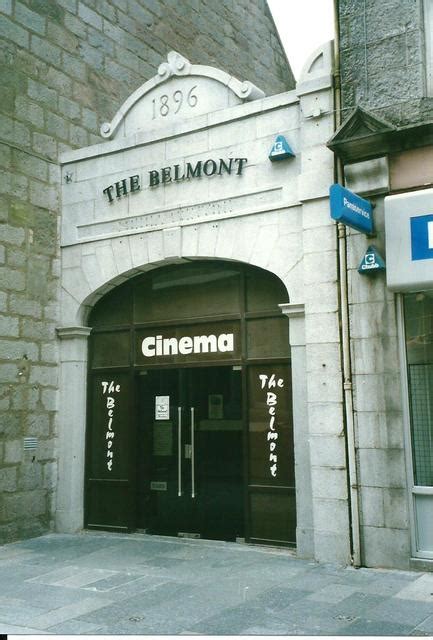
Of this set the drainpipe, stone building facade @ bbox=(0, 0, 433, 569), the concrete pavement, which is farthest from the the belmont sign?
the concrete pavement

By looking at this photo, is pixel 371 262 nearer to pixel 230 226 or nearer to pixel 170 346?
pixel 230 226

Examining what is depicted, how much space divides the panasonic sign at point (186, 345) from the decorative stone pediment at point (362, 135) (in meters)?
2.76

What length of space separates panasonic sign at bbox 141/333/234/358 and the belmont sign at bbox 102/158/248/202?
2075 mm

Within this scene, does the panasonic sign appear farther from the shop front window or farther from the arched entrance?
the shop front window

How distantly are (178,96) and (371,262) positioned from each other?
12.7 feet

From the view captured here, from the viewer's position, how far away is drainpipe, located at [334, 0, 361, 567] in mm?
7184

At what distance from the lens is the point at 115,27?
11508 millimetres

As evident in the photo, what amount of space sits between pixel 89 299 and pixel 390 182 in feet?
15.1

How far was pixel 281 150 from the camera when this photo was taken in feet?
26.6

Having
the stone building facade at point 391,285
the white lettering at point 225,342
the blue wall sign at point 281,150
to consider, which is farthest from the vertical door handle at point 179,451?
the blue wall sign at point 281,150

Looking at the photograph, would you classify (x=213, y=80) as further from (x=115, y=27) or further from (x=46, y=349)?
(x=46, y=349)

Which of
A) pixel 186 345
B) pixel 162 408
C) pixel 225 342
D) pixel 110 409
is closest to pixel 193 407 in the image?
pixel 162 408

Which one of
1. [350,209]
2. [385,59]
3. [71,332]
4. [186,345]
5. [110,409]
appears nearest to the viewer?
[350,209]

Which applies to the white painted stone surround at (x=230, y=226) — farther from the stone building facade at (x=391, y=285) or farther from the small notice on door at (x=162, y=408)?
the small notice on door at (x=162, y=408)
